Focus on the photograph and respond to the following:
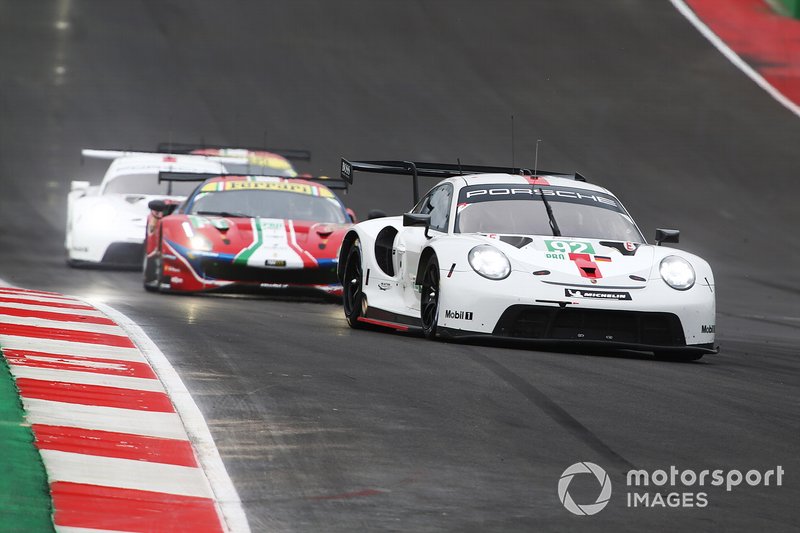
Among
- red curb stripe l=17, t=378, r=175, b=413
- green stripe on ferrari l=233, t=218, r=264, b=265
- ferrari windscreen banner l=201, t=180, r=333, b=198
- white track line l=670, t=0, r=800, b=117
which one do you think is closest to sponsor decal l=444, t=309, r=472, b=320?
red curb stripe l=17, t=378, r=175, b=413

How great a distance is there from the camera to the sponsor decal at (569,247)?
885cm

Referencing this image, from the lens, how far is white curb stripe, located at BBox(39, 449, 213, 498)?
4.60 metres

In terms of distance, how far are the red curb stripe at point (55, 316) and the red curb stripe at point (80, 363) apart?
1630 mm

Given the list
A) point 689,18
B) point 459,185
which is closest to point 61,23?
point 689,18

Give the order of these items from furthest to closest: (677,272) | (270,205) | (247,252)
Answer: (270,205)
(247,252)
(677,272)

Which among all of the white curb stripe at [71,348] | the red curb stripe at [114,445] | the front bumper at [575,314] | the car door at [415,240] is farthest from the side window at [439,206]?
the red curb stripe at [114,445]

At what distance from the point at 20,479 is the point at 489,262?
4495mm

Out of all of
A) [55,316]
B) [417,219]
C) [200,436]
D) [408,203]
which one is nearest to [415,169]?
[417,219]

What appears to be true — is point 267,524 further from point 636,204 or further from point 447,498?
point 636,204

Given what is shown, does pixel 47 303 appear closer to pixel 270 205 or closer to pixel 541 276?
pixel 541 276

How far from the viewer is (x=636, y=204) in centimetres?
2269

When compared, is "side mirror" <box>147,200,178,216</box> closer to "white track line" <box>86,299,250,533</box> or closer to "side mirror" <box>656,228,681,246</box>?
"white track line" <box>86,299,250,533</box>

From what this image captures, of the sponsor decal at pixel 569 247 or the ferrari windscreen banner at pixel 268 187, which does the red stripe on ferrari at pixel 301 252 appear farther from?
the sponsor decal at pixel 569 247

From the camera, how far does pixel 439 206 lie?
1003 cm
